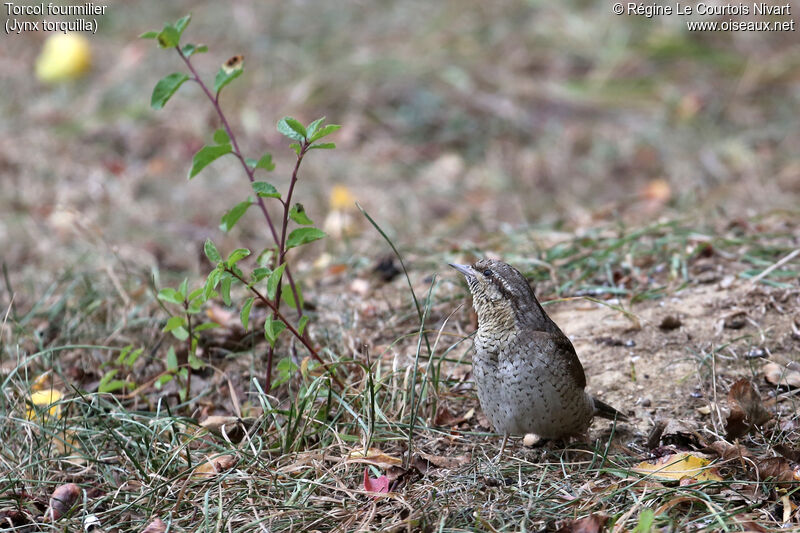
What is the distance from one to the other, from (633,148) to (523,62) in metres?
1.95

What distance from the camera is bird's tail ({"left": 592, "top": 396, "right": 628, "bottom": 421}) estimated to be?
3.39 metres

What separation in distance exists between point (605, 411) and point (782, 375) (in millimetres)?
794

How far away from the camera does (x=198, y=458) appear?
135 inches

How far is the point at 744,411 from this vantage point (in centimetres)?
336

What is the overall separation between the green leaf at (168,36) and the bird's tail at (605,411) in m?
2.13

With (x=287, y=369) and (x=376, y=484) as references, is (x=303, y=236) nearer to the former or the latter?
(x=287, y=369)

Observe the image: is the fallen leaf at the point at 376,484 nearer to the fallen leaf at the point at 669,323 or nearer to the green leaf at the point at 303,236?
the green leaf at the point at 303,236

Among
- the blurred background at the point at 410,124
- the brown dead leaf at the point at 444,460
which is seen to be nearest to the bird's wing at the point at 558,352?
the brown dead leaf at the point at 444,460

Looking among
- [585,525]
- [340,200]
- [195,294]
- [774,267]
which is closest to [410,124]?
[340,200]

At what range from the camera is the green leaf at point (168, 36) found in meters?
3.26

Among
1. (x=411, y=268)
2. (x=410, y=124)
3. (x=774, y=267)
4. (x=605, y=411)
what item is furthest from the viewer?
(x=410, y=124)

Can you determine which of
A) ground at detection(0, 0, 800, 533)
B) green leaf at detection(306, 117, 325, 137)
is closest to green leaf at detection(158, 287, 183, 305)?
ground at detection(0, 0, 800, 533)

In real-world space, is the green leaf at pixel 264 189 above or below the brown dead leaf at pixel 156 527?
above

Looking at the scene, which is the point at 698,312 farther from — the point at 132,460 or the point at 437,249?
the point at 132,460
